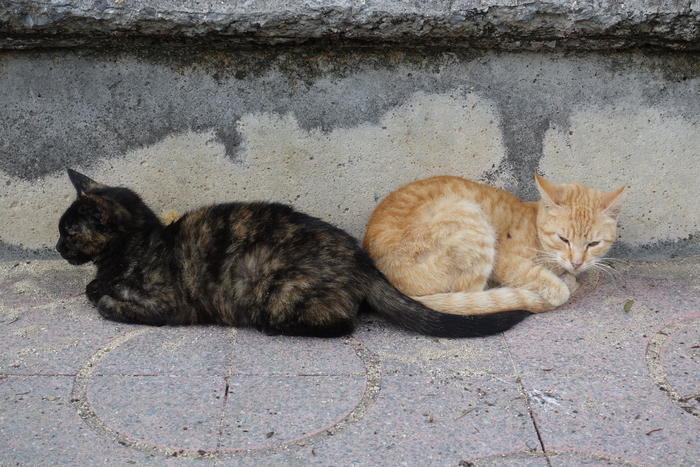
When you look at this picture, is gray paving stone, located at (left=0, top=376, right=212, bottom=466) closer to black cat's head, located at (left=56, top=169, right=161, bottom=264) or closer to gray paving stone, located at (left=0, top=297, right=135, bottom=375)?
gray paving stone, located at (left=0, top=297, right=135, bottom=375)

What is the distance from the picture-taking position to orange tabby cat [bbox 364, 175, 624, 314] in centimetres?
327

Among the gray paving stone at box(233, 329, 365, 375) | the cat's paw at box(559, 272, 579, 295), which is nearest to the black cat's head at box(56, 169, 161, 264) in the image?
the gray paving stone at box(233, 329, 365, 375)

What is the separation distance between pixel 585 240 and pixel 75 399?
2.45 meters

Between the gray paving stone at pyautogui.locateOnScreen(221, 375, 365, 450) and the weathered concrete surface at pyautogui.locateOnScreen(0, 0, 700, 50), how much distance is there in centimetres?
162

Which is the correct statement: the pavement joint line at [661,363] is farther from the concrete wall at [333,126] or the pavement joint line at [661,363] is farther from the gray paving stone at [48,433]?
the gray paving stone at [48,433]

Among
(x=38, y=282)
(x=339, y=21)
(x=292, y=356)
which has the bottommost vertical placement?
(x=38, y=282)

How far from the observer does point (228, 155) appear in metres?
3.64

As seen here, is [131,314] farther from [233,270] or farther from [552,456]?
[552,456]

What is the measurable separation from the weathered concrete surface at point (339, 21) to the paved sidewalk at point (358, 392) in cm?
131

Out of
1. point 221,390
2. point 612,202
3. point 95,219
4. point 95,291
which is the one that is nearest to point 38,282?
point 95,291

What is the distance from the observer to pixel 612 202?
3393 millimetres

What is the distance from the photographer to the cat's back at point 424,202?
3.40 metres

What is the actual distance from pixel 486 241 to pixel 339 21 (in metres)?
1.27

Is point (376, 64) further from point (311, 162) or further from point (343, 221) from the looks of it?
point (343, 221)
